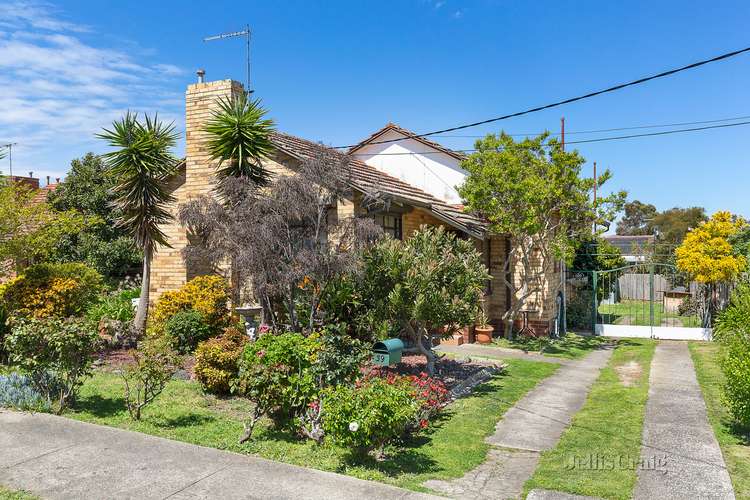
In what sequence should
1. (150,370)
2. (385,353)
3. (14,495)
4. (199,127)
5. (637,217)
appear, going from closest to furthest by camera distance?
(14,495), (150,370), (385,353), (199,127), (637,217)

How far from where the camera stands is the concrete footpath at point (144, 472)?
5.38 m

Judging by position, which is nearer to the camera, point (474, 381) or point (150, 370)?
point (150, 370)

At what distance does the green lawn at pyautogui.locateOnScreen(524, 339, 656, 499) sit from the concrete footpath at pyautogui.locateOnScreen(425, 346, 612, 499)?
7.0 inches

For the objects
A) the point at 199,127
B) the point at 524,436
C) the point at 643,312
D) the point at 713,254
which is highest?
the point at 199,127

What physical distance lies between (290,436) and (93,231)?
17778mm

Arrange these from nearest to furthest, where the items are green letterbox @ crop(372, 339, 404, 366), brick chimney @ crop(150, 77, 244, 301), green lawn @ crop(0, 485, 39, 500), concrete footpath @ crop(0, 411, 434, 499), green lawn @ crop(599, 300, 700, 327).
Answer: green lawn @ crop(0, 485, 39, 500), concrete footpath @ crop(0, 411, 434, 499), green letterbox @ crop(372, 339, 404, 366), brick chimney @ crop(150, 77, 244, 301), green lawn @ crop(599, 300, 700, 327)

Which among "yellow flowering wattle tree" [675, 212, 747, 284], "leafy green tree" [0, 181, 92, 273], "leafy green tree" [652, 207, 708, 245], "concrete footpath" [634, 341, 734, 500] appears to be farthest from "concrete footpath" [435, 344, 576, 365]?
"leafy green tree" [652, 207, 708, 245]

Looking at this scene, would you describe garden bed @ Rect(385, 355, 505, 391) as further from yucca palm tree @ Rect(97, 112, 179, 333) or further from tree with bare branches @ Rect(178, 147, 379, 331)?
yucca palm tree @ Rect(97, 112, 179, 333)

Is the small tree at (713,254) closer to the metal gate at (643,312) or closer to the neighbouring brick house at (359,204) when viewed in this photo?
the metal gate at (643,312)

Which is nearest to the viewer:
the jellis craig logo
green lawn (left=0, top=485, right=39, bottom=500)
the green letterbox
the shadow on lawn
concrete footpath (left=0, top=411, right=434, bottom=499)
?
green lawn (left=0, top=485, right=39, bottom=500)

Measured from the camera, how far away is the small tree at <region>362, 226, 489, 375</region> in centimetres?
993

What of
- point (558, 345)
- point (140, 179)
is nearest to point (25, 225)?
point (140, 179)

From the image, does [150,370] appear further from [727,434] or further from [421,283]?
[727,434]

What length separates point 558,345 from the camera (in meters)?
17.4
